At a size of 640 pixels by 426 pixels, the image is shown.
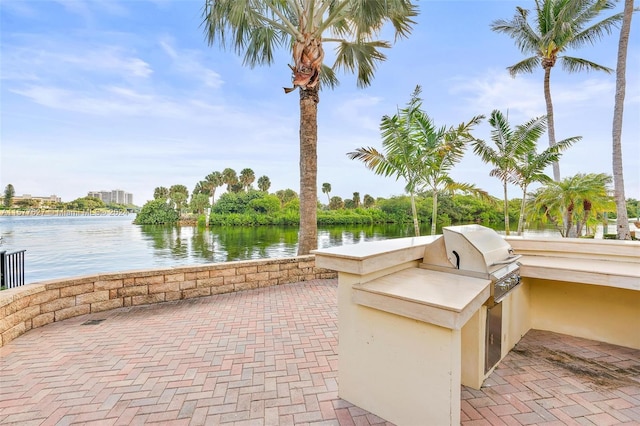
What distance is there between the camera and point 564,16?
10.8 metres

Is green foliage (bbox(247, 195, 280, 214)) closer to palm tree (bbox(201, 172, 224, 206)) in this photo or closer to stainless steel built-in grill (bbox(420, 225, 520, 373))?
palm tree (bbox(201, 172, 224, 206))

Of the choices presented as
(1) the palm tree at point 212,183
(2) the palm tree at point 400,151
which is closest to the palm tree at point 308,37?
(2) the palm tree at point 400,151

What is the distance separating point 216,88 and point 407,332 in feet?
68.7

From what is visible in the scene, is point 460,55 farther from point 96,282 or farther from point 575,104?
point 96,282

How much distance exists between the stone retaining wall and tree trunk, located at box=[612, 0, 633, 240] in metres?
10.2

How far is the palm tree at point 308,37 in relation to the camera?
19.2 ft

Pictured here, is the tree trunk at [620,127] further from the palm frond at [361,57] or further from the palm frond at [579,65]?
the palm frond at [361,57]

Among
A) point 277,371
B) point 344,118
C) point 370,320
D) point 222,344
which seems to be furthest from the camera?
point 344,118

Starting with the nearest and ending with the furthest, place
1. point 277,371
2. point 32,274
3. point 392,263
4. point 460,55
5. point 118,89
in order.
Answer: point 392,263, point 277,371, point 460,55, point 32,274, point 118,89

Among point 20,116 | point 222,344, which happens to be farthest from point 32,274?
point 222,344

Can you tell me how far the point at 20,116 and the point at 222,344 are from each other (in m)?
14.0

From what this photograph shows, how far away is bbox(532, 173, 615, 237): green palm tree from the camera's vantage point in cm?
962

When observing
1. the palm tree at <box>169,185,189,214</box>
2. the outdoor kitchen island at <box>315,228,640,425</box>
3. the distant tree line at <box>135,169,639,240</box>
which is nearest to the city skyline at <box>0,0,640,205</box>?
the distant tree line at <box>135,169,639,240</box>

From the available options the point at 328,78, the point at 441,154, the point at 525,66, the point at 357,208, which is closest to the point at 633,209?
the point at 525,66
